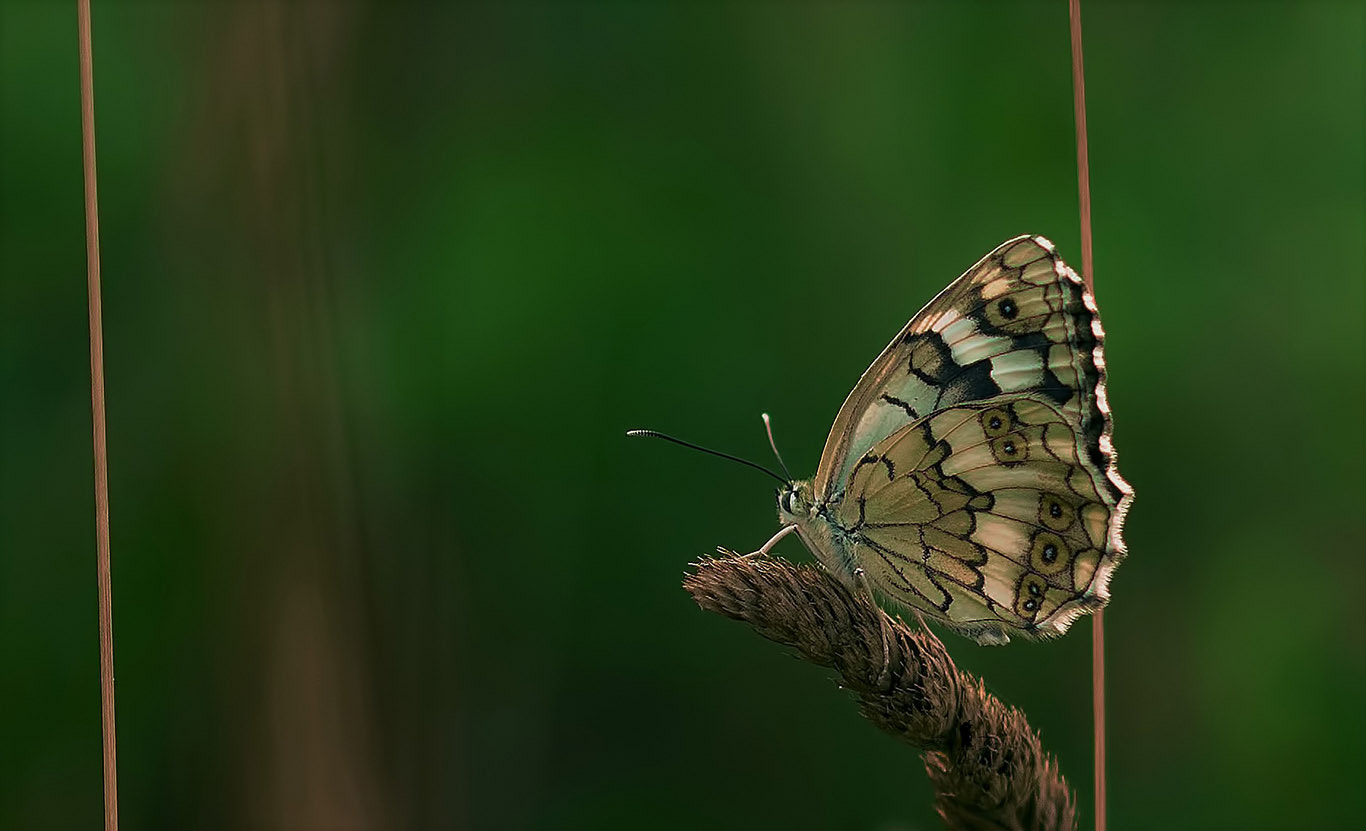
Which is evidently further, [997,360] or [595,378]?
[595,378]

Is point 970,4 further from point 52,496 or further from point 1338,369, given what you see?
point 52,496

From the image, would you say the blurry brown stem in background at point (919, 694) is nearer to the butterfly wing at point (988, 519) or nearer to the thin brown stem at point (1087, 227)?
the thin brown stem at point (1087, 227)

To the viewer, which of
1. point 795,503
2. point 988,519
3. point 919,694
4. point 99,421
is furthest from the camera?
point 795,503

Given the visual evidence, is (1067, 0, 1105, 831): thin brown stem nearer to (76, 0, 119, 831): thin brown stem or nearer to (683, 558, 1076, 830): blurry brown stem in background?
(683, 558, 1076, 830): blurry brown stem in background

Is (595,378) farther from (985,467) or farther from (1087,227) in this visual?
(1087,227)

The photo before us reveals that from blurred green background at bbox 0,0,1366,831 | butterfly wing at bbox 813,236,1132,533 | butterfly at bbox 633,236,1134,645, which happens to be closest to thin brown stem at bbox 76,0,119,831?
butterfly at bbox 633,236,1134,645

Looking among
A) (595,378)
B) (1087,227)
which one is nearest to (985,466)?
(1087,227)

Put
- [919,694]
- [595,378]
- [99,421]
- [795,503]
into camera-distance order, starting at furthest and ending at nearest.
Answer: [595,378]
[795,503]
[919,694]
[99,421]
